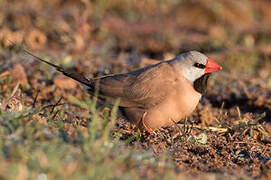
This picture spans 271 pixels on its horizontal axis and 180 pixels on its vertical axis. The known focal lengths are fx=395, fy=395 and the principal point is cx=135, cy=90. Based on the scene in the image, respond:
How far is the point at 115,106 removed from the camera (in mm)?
2711

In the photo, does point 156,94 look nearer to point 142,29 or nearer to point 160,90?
point 160,90

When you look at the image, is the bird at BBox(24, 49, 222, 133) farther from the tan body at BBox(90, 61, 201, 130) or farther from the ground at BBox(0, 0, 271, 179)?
the ground at BBox(0, 0, 271, 179)

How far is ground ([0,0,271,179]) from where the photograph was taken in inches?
92.6

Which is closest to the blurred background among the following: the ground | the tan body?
the ground

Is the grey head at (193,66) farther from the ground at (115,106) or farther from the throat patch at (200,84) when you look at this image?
the ground at (115,106)

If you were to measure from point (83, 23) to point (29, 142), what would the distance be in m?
4.62

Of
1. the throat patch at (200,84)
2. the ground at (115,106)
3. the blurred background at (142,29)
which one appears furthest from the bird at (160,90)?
the blurred background at (142,29)

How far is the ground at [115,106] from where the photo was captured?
2.35 m

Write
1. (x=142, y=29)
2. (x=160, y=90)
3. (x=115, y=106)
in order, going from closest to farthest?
(x=115, y=106), (x=160, y=90), (x=142, y=29)

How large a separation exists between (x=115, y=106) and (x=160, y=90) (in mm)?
980

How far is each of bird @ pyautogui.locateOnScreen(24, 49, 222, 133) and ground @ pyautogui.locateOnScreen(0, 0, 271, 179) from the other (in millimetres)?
144

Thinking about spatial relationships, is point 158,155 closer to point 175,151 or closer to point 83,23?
point 175,151

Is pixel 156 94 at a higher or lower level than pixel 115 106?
higher

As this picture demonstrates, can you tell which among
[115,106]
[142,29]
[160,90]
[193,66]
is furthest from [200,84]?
[142,29]
